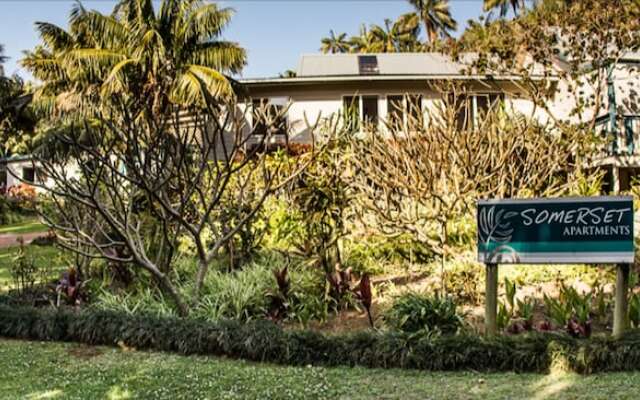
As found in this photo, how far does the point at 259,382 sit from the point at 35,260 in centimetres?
891

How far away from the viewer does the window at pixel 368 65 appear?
68.2ft

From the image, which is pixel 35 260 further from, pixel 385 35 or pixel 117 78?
pixel 385 35

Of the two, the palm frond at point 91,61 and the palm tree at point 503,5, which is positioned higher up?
the palm tree at point 503,5

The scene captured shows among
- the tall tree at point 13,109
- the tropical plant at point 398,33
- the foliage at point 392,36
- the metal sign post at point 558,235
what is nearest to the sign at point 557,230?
the metal sign post at point 558,235

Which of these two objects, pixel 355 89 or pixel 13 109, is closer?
pixel 355 89

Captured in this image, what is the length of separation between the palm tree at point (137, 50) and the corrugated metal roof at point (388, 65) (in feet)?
10.9

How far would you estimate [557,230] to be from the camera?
5668 mm

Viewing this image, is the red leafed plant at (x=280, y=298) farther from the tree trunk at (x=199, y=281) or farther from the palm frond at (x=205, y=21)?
the palm frond at (x=205, y=21)

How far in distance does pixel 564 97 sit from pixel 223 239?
1564cm

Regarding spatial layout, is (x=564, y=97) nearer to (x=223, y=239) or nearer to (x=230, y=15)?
(x=230, y=15)

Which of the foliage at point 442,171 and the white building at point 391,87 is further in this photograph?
the white building at point 391,87

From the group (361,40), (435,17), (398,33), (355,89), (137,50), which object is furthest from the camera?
(361,40)

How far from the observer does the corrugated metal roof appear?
2062cm

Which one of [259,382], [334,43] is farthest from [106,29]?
[334,43]
